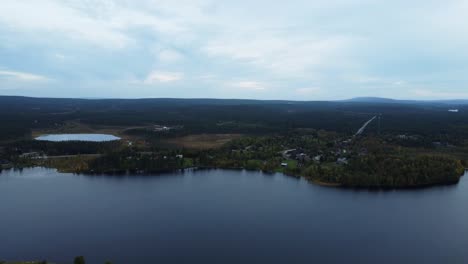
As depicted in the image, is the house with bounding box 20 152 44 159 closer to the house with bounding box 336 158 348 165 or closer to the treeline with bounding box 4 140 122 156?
the treeline with bounding box 4 140 122 156

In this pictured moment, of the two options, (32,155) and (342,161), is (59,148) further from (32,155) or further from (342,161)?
(342,161)

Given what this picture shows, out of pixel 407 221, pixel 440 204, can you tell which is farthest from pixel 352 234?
pixel 440 204

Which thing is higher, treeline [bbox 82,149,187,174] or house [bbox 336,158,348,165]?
house [bbox 336,158,348,165]

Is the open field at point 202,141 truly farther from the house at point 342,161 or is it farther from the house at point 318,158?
the house at point 342,161

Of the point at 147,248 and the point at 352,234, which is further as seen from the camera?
the point at 352,234

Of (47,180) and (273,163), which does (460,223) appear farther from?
(47,180)

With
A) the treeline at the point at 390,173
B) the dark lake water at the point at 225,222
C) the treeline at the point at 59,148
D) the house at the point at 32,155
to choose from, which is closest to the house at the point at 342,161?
the treeline at the point at 390,173

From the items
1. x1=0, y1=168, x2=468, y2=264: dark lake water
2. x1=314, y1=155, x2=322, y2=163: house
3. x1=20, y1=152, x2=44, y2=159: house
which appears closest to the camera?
x1=0, y1=168, x2=468, y2=264: dark lake water

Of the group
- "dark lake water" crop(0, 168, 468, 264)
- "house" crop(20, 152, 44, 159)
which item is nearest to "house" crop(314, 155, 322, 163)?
"dark lake water" crop(0, 168, 468, 264)

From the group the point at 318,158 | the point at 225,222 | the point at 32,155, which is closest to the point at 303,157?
the point at 318,158
